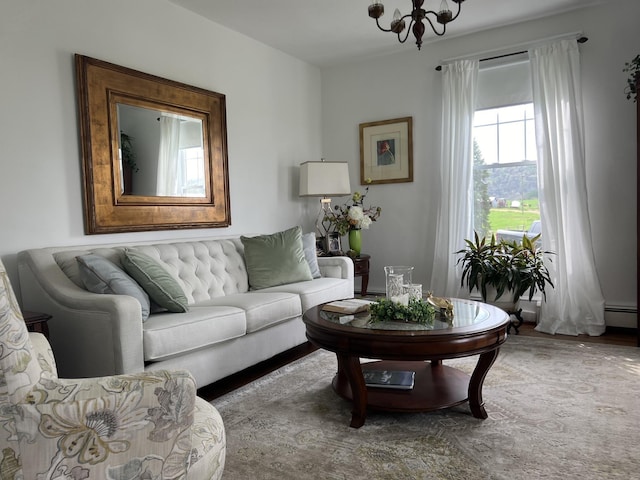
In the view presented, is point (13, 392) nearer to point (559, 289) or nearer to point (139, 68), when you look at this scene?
point (139, 68)

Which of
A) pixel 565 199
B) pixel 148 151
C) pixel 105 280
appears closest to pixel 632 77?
pixel 565 199

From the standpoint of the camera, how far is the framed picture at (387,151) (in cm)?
481

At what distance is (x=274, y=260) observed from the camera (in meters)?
3.62

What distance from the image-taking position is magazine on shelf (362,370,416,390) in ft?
7.93

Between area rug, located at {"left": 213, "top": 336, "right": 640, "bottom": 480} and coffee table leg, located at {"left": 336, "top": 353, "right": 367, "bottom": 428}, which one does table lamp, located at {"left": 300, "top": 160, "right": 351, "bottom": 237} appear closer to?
area rug, located at {"left": 213, "top": 336, "right": 640, "bottom": 480}

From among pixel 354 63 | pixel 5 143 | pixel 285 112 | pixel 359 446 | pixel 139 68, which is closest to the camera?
pixel 359 446

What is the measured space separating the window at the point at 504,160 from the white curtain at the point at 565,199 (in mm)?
280

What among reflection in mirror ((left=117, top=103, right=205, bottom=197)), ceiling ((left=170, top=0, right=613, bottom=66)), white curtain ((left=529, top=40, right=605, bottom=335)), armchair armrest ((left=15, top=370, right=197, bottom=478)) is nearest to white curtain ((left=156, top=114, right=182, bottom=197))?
reflection in mirror ((left=117, top=103, right=205, bottom=197))

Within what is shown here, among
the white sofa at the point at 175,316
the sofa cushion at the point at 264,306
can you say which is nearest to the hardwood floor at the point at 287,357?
the white sofa at the point at 175,316

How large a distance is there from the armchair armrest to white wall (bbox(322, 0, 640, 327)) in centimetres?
379

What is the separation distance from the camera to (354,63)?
16.7 ft

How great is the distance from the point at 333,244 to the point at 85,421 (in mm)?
3680

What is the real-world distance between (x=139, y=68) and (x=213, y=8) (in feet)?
2.66

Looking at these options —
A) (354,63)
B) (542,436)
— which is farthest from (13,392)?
(354,63)
